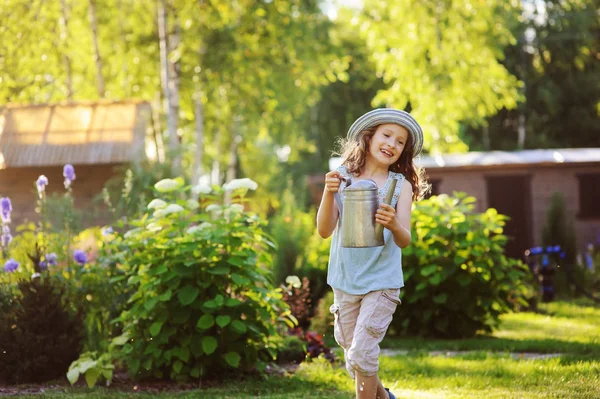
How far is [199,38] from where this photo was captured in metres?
16.7

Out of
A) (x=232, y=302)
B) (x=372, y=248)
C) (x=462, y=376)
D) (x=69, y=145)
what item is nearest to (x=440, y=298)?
(x=462, y=376)

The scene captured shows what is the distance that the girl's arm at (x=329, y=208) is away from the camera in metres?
4.41

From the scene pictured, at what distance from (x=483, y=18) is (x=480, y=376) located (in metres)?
10.0

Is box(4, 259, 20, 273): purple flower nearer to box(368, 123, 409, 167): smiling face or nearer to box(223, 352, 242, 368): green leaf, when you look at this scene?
box(223, 352, 242, 368): green leaf

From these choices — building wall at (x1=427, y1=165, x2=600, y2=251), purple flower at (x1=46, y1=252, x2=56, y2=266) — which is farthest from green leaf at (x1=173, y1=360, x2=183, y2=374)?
building wall at (x1=427, y1=165, x2=600, y2=251)

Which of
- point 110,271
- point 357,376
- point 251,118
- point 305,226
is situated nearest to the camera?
point 357,376

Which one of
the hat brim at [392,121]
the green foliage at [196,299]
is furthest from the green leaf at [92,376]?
the hat brim at [392,121]

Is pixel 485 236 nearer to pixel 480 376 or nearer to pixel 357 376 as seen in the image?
pixel 480 376

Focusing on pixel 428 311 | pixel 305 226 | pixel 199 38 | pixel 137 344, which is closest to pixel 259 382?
pixel 137 344

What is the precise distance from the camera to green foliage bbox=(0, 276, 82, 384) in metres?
6.16

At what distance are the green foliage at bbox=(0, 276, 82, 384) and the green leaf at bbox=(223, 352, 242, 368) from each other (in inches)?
45.5

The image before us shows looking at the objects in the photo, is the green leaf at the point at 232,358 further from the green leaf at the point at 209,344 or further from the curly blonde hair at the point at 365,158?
the curly blonde hair at the point at 365,158

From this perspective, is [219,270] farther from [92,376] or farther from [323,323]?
[323,323]

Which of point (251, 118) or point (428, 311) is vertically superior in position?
point (251, 118)
